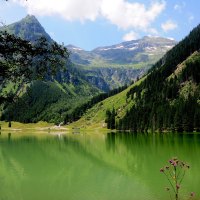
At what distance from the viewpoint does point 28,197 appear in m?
38.8

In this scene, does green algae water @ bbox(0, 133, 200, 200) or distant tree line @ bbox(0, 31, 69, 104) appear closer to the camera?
distant tree line @ bbox(0, 31, 69, 104)

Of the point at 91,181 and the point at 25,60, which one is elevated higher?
the point at 25,60

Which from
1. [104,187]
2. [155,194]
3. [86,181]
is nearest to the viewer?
[155,194]

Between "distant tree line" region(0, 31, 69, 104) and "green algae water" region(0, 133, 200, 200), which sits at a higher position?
"distant tree line" region(0, 31, 69, 104)

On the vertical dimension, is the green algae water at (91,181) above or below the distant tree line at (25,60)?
below

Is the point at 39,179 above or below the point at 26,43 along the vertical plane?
below

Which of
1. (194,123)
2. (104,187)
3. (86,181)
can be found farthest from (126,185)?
(194,123)

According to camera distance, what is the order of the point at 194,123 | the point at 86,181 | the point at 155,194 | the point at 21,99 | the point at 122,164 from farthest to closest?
1. the point at 194,123
2. the point at 122,164
3. the point at 86,181
4. the point at 155,194
5. the point at 21,99

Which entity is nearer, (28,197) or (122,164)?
(28,197)

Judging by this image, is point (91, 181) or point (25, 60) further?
point (91, 181)

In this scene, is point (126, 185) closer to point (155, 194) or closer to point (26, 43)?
point (155, 194)

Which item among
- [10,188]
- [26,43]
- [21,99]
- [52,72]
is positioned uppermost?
[26,43]

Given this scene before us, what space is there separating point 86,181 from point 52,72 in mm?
29981

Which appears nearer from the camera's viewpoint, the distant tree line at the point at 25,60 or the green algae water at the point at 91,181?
the distant tree line at the point at 25,60
